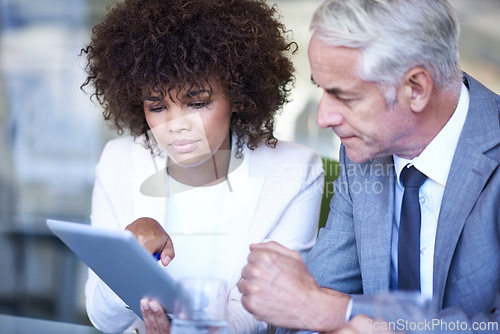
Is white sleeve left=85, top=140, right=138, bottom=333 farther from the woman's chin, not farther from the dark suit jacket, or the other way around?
the dark suit jacket

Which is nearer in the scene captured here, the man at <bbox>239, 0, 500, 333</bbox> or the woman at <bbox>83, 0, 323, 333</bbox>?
the man at <bbox>239, 0, 500, 333</bbox>

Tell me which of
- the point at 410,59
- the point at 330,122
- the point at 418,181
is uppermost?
the point at 410,59

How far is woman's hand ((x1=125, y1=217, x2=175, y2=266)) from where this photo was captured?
159 centimetres

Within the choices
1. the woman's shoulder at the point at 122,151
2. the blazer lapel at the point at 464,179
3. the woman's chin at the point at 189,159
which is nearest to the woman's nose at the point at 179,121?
the woman's chin at the point at 189,159

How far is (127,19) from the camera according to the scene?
1.86 meters

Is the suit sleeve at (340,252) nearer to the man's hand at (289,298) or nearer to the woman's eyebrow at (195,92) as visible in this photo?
the man's hand at (289,298)

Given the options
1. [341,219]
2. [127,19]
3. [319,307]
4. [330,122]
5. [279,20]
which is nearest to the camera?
[319,307]

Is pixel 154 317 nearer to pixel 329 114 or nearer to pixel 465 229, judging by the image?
pixel 329 114

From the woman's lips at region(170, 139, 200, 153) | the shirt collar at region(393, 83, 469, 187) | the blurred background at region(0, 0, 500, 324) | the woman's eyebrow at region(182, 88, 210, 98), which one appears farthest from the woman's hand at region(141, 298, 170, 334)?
the blurred background at region(0, 0, 500, 324)

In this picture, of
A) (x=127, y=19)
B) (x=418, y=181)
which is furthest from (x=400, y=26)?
(x=127, y=19)

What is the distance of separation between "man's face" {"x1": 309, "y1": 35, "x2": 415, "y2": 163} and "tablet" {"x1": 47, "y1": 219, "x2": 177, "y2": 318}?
0.57 meters

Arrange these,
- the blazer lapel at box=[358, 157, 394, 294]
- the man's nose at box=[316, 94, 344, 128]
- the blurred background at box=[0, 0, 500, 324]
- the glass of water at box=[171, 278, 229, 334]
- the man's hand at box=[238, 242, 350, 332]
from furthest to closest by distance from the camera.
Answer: the blurred background at box=[0, 0, 500, 324]
the blazer lapel at box=[358, 157, 394, 294]
the man's nose at box=[316, 94, 344, 128]
the man's hand at box=[238, 242, 350, 332]
the glass of water at box=[171, 278, 229, 334]

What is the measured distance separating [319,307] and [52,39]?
160 inches

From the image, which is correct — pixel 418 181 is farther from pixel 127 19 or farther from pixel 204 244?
pixel 127 19
